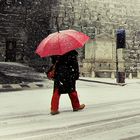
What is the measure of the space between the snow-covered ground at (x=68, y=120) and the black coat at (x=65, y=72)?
0.46m

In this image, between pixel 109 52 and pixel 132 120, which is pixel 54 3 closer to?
pixel 109 52

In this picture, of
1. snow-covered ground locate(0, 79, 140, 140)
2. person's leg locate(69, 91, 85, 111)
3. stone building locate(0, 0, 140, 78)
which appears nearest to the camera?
snow-covered ground locate(0, 79, 140, 140)

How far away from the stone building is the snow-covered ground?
9.38m

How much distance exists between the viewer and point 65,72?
231 inches

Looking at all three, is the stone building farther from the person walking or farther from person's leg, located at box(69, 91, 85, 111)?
the person walking

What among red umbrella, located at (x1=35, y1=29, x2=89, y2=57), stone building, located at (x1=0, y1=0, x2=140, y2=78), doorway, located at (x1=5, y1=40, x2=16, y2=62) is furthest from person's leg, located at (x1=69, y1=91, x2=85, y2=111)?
doorway, located at (x1=5, y1=40, x2=16, y2=62)

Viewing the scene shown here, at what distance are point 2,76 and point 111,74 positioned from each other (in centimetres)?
576

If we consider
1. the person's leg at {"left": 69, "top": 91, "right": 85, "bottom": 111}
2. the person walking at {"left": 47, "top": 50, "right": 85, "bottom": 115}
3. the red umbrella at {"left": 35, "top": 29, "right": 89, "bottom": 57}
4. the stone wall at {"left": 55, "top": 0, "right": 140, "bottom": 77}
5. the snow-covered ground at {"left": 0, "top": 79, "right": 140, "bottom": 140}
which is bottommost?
the snow-covered ground at {"left": 0, "top": 79, "right": 140, "bottom": 140}

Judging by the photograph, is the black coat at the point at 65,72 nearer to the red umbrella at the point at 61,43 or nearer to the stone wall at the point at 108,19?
the red umbrella at the point at 61,43

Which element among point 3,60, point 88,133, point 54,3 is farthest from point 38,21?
point 88,133

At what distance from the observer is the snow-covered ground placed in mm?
4258

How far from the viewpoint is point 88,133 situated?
14.3 feet

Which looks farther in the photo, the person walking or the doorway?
the doorway

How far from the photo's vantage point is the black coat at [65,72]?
19.1 feet
